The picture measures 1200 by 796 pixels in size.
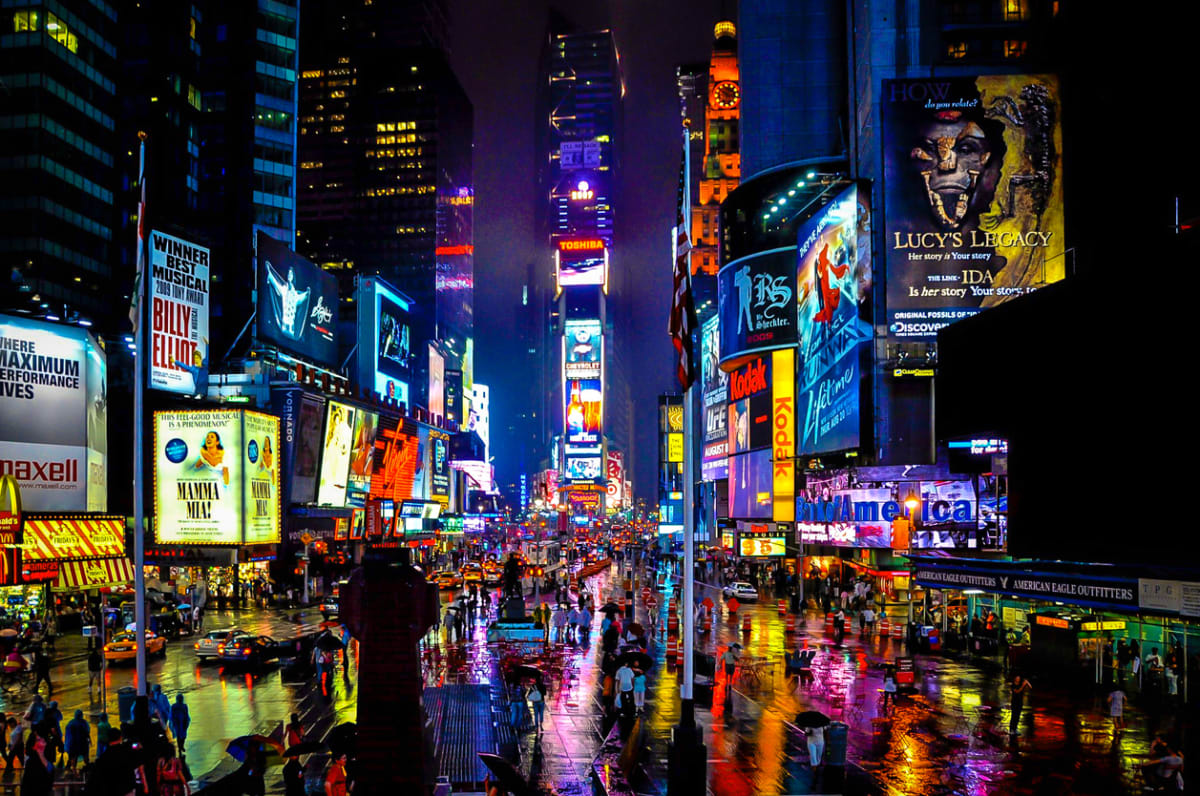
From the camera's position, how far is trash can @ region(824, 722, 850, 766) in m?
18.6

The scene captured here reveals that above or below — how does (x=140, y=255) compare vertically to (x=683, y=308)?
above

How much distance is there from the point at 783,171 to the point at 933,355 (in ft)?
109

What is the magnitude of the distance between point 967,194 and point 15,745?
1717 inches

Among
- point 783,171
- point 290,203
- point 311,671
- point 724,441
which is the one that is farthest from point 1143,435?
point 290,203

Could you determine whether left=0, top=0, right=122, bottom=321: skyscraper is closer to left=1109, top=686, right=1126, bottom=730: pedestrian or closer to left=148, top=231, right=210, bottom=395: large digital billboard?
left=148, top=231, right=210, bottom=395: large digital billboard

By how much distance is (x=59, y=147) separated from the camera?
83312 millimetres

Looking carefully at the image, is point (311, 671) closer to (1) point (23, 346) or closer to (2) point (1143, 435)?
(1) point (23, 346)

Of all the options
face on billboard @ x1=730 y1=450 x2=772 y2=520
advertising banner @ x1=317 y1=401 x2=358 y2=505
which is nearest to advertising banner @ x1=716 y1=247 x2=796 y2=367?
face on billboard @ x1=730 y1=450 x2=772 y2=520

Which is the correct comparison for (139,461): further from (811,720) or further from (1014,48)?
(1014,48)

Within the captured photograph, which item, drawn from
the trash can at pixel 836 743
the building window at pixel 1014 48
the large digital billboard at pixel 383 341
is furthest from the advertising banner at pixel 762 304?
the trash can at pixel 836 743

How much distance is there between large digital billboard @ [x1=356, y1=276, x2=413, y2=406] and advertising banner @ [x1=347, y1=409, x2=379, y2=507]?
11.5m

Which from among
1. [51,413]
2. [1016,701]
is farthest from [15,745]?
[51,413]

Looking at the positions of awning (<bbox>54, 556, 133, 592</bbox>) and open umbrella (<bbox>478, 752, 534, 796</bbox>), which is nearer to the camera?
open umbrella (<bbox>478, 752, 534, 796</bbox>)

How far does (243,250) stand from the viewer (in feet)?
363
